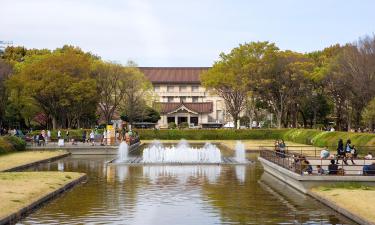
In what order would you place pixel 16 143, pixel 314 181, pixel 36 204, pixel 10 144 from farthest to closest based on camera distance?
pixel 16 143
pixel 10 144
pixel 314 181
pixel 36 204

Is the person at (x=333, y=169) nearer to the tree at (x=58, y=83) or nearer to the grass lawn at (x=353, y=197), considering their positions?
the grass lawn at (x=353, y=197)

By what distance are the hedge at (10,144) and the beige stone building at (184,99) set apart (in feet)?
230

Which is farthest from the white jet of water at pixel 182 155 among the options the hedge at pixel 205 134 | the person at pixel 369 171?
the hedge at pixel 205 134

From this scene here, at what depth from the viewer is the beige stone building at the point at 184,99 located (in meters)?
133

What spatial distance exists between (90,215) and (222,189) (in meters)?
9.07

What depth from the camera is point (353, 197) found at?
74.5ft

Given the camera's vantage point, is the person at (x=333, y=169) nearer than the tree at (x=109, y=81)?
Yes

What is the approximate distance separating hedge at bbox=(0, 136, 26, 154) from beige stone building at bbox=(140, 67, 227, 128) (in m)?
70.2

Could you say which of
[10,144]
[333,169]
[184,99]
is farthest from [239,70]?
[333,169]

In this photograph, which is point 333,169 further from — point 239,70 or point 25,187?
point 239,70

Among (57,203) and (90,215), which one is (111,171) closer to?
(57,203)

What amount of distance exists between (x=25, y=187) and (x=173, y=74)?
125061 millimetres

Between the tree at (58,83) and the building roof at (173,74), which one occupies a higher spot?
the building roof at (173,74)

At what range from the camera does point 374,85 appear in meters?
69.6
